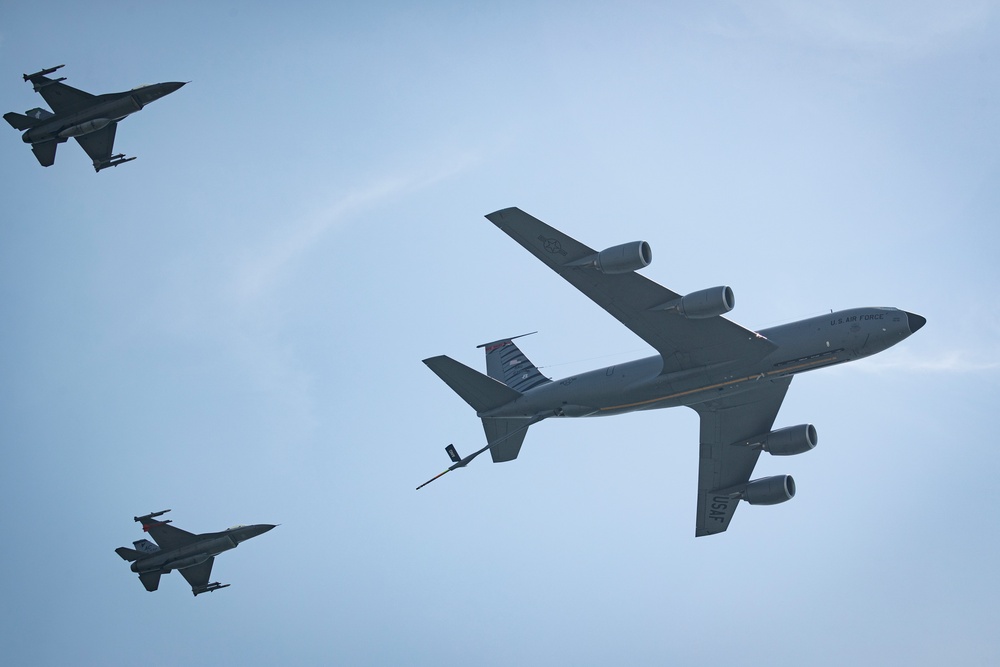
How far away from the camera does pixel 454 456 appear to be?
50562 mm

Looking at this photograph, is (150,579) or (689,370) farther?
(150,579)

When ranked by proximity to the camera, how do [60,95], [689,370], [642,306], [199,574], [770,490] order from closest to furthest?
1. [642,306]
2. [689,370]
3. [770,490]
4. [60,95]
5. [199,574]

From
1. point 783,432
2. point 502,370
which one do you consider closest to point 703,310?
point 783,432

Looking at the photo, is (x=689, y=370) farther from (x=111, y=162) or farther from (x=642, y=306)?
(x=111, y=162)

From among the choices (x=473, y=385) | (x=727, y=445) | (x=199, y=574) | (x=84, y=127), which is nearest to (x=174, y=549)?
(x=199, y=574)

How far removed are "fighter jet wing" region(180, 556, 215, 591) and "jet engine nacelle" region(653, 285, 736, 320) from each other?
37.8 metres

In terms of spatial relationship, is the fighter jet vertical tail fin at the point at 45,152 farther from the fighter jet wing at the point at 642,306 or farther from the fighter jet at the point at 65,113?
the fighter jet wing at the point at 642,306

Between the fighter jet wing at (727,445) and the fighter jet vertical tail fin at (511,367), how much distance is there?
944cm

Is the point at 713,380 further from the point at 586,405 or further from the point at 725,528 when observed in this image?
the point at 725,528

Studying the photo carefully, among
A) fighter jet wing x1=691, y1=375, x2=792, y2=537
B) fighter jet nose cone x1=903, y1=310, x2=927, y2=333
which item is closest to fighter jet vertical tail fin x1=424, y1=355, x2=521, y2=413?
fighter jet wing x1=691, y1=375, x2=792, y2=537

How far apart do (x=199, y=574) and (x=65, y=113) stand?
101 feet

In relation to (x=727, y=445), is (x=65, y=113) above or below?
above

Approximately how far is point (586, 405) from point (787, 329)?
10899mm

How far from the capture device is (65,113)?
58.8 m
